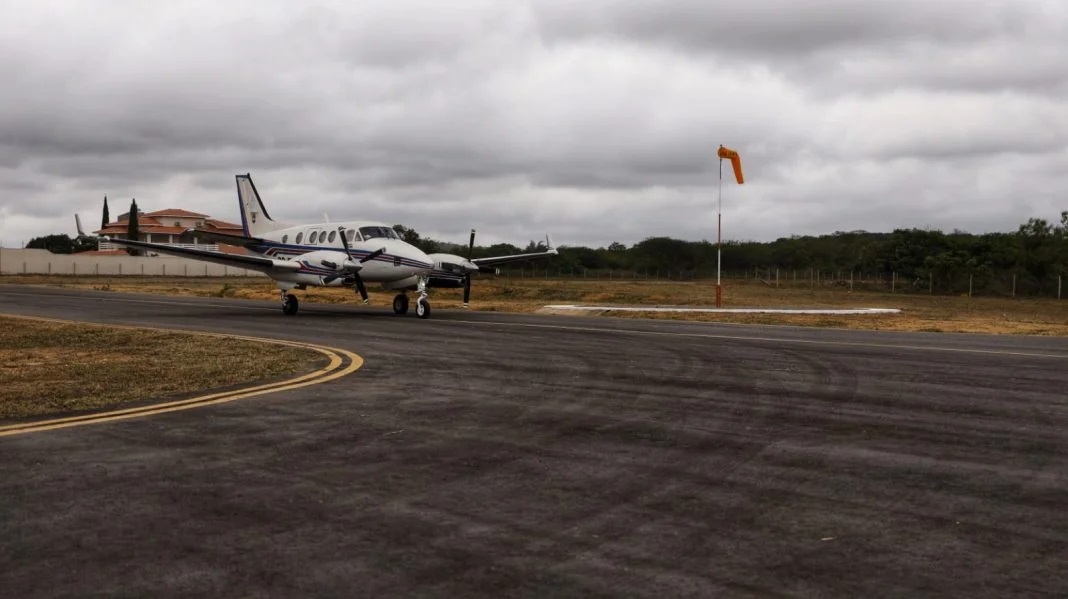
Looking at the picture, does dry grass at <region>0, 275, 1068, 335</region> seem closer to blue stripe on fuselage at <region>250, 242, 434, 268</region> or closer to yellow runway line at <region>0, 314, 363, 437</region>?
blue stripe on fuselage at <region>250, 242, 434, 268</region>

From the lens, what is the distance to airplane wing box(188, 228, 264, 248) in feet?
100

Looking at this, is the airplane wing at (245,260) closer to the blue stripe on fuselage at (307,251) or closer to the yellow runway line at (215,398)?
the blue stripe on fuselage at (307,251)

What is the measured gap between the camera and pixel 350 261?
97.8 feet

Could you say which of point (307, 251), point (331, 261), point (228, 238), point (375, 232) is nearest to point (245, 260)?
point (228, 238)

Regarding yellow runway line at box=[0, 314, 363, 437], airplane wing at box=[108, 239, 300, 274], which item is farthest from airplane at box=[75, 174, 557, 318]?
yellow runway line at box=[0, 314, 363, 437]

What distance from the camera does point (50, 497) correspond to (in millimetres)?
6395

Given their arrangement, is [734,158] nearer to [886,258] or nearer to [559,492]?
[559,492]

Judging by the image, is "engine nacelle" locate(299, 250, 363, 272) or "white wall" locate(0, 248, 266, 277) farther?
"white wall" locate(0, 248, 266, 277)

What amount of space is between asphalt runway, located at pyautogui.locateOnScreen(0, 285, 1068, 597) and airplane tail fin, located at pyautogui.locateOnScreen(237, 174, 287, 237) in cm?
2336

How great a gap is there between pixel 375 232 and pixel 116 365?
1581cm

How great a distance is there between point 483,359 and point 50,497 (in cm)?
1060

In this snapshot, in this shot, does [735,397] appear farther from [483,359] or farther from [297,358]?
[297,358]

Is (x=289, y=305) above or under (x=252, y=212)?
under

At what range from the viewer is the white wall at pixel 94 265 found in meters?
98.4
